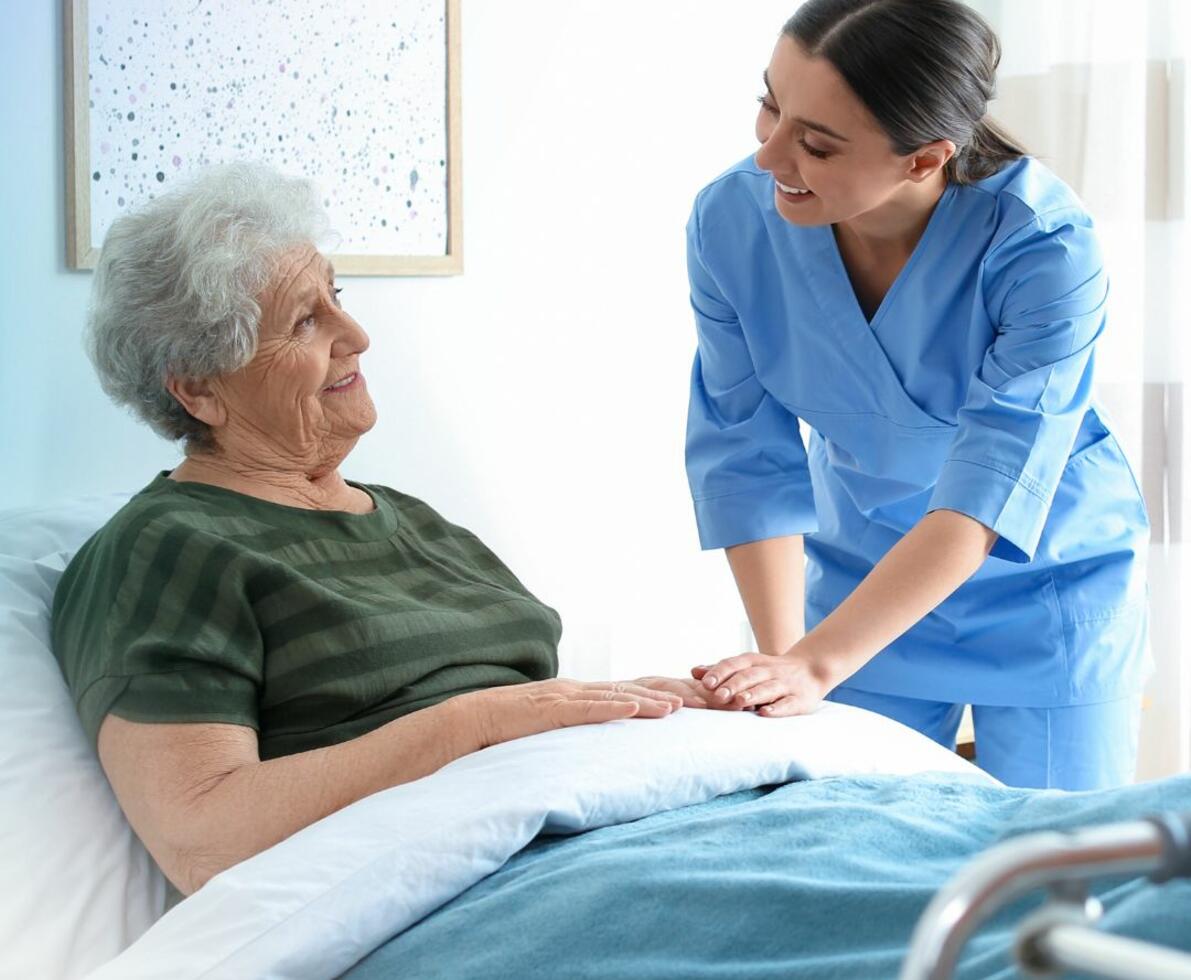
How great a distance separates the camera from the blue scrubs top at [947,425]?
1594 millimetres

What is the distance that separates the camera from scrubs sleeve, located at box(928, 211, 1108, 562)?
1575 millimetres

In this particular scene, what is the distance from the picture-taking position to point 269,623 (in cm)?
148

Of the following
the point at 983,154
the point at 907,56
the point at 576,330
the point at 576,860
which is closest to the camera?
the point at 576,860

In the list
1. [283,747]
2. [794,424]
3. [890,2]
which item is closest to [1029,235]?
[890,2]

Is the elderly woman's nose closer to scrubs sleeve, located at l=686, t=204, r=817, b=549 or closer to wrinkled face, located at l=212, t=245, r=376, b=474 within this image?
wrinkled face, located at l=212, t=245, r=376, b=474

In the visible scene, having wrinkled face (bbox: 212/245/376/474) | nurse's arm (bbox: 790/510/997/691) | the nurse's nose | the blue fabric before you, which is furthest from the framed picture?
the blue fabric

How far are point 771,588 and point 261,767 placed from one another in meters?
0.75

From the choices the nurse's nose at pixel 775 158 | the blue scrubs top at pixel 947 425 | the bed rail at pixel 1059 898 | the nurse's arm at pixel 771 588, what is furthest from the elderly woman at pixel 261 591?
the bed rail at pixel 1059 898

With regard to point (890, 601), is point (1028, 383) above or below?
above

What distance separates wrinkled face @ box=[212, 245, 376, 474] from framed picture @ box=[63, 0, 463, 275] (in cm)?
14

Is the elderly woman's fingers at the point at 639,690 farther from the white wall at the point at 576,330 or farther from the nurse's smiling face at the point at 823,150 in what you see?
the white wall at the point at 576,330

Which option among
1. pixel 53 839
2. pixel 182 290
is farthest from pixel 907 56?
pixel 53 839

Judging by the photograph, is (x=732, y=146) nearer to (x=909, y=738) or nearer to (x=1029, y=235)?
(x=1029, y=235)

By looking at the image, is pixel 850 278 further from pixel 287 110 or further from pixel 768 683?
pixel 287 110
